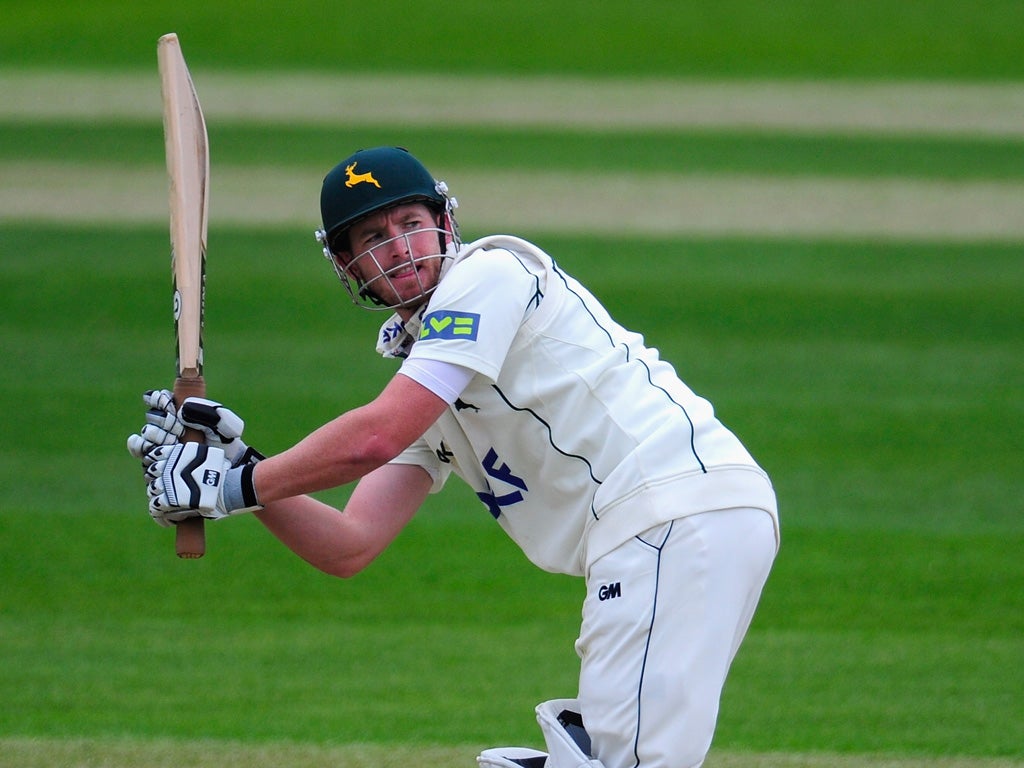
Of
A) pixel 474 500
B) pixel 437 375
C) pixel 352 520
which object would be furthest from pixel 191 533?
pixel 474 500

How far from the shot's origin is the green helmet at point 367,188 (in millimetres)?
3475

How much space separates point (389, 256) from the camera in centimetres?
349

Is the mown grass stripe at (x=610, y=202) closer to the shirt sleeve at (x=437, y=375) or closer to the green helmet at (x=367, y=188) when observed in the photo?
the green helmet at (x=367, y=188)

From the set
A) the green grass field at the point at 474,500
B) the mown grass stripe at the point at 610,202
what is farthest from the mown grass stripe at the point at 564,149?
the mown grass stripe at the point at 610,202

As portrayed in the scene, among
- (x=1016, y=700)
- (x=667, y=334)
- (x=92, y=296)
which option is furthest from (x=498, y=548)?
(x=92, y=296)

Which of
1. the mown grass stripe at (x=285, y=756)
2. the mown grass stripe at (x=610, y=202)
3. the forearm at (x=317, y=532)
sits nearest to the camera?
the forearm at (x=317, y=532)

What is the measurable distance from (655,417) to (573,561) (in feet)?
1.34

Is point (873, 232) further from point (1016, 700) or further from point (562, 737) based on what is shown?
point (562, 737)

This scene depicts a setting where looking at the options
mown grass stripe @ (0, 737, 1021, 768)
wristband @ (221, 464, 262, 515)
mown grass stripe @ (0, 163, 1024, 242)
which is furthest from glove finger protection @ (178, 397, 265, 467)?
mown grass stripe @ (0, 163, 1024, 242)

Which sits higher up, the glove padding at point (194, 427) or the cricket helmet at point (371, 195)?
the cricket helmet at point (371, 195)

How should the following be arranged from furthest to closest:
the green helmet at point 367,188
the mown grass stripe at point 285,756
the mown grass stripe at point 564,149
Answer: the mown grass stripe at point 564,149 → the mown grass stripe at point 285,756 → the green helmet at point 367,188

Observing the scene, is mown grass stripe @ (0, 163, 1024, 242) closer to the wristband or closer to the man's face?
the man's face

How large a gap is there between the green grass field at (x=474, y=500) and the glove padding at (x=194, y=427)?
173cm

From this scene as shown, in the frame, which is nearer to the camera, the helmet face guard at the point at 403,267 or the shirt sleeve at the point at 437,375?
the shirt sleeve at the point at 437,375
